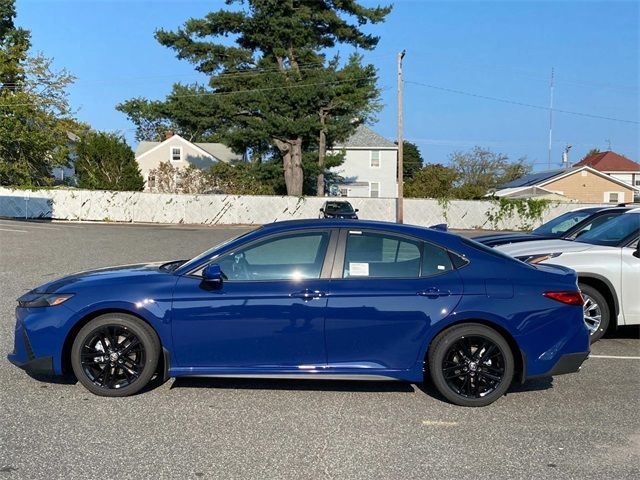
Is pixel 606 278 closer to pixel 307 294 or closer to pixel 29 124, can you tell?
pixel 307 294

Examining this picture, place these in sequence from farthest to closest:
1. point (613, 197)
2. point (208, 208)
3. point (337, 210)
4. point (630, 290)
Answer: point (613, 197) < point (208, 208) < point (337, 210) < point (630, 290)

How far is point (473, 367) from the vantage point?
484 cm

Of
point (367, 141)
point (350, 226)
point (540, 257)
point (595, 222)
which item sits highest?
point (367, 141)

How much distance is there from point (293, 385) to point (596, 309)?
3855 millimetres

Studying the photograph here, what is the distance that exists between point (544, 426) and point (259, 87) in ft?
101

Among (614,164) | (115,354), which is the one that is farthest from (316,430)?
(614,164)

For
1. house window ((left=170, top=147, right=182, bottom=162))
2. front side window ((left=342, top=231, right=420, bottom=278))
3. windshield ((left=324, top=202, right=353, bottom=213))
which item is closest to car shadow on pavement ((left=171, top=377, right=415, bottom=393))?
front side window ((left=342, top=231, right=420, bottom=278))

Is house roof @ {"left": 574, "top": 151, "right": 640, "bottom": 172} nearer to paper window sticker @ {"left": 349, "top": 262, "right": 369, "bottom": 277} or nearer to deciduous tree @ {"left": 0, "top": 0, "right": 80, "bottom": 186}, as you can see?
deciduous tree @ {"left": 0, "top": 0, "right": 80, "bottom": 186}

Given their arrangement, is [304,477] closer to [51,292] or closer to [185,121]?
[51,292]

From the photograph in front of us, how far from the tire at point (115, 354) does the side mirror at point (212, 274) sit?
65 cm

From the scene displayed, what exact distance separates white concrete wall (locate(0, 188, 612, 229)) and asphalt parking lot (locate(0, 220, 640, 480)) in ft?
96.0

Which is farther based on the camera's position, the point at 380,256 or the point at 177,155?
the point at 177,155

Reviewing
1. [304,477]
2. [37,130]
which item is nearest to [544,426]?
[304,477]

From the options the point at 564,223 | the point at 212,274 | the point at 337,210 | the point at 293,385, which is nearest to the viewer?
the point at 212,274
